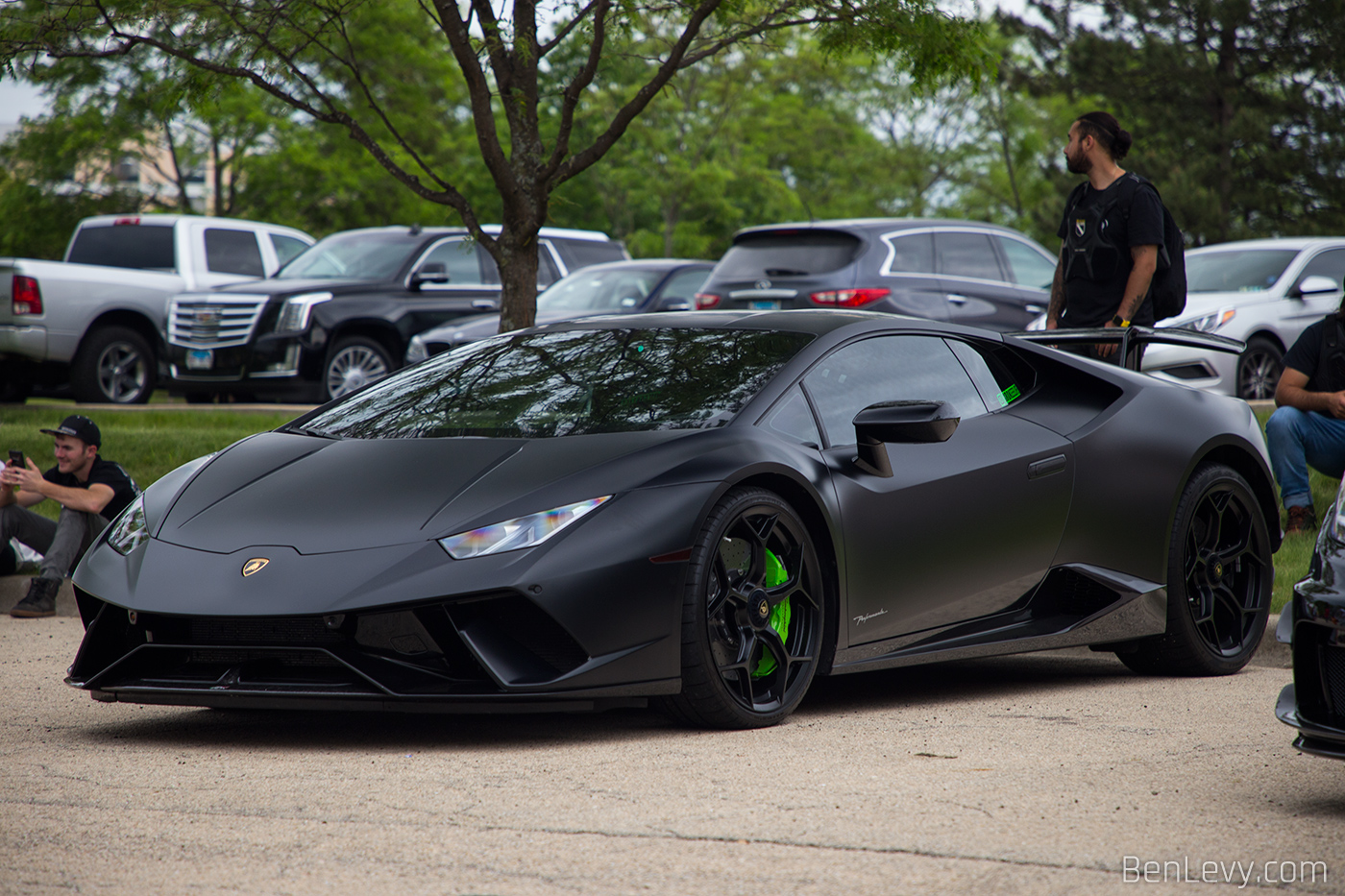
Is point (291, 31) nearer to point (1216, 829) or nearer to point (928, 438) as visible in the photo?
point (928, 438)

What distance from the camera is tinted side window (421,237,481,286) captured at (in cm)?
1534

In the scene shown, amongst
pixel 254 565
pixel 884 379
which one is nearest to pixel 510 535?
pixel 254 565

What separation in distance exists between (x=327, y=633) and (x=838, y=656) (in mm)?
1572

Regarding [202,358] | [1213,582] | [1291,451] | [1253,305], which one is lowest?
[1213,582]

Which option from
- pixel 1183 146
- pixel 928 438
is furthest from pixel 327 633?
pixel 1183 146

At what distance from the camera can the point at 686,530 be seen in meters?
4.33

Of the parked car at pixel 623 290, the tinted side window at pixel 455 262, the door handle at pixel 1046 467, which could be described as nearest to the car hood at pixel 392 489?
the door handle at pixel 1046 467

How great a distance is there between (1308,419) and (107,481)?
6.33 meters

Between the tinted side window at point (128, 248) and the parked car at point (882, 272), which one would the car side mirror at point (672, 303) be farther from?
the tinted side window at point (128, 248)

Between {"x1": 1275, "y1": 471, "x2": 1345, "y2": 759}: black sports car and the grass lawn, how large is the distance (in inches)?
141

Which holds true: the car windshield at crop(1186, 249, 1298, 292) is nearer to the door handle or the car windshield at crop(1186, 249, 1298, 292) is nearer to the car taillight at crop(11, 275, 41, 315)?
the door handle

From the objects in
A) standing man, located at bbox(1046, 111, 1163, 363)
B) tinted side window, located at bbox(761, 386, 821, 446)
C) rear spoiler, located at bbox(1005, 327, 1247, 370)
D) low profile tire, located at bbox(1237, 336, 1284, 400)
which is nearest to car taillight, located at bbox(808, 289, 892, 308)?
low profile tire, located at bbox(1237, 336, 1284, 400)

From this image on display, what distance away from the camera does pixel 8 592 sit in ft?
26.3

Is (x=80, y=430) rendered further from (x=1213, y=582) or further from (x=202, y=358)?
(x=202, y=358)
